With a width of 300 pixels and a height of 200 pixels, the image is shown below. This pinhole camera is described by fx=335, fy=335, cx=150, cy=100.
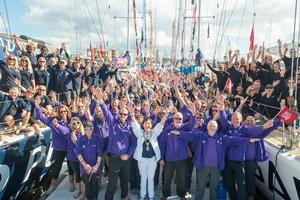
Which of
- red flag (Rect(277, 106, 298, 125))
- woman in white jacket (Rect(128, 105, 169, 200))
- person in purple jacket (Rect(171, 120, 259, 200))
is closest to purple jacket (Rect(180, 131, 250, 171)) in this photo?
person in purple jacket (Rect(171, 120, 259, 200))

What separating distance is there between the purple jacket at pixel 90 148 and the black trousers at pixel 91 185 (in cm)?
15

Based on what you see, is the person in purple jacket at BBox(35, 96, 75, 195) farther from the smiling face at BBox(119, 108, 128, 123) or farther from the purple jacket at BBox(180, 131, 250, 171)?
A: the purple jacket at BBox(180, 131, 250, 171)

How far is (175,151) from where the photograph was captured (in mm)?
5883

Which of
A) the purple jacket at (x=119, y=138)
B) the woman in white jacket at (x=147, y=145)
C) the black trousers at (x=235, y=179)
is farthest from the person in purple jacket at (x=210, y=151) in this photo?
the purple jacket at (x=119, y=138)

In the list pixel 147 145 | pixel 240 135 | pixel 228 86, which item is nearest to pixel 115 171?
pixel 147 145

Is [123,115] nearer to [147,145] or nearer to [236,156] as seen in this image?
[147,145]

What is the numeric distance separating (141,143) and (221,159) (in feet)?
4.64

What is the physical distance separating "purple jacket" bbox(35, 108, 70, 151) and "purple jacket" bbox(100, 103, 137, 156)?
3.63 ft

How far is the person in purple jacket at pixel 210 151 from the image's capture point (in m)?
5.63

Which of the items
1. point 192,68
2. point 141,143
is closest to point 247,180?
point 141,143

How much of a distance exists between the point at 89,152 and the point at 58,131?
1.09 metres

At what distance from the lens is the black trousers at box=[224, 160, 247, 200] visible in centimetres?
579

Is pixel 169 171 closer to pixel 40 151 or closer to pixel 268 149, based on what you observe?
pixel 268 149

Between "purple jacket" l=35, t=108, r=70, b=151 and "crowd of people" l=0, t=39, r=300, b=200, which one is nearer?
"crowd of people" l=0, t=39, r=300, b=200
